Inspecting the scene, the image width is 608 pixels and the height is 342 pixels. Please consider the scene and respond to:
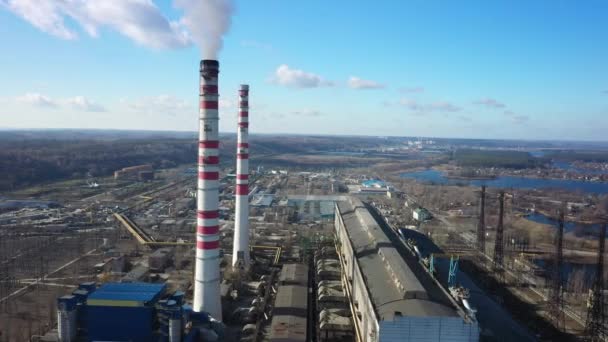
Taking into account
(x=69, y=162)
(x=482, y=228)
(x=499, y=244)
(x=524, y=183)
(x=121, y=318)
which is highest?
(x=69, y=162)

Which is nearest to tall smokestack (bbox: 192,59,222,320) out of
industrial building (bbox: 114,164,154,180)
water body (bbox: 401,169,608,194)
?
industrial building (bbox: 114,164,154,180)

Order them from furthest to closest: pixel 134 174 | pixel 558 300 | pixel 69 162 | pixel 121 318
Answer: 1. pixel 69 162
2. pixel 134 174
3. pixel 558 300
4. pixel 121 318

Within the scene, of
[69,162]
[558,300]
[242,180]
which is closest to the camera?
[558,300]

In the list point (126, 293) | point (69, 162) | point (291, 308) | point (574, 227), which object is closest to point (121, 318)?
point (126, 293)

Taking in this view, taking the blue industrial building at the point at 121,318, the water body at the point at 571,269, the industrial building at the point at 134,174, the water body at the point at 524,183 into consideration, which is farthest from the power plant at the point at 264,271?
the water body at the point at 524,183

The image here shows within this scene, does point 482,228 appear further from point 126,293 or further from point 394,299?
point 126,293

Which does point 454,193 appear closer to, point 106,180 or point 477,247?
point 477,247
